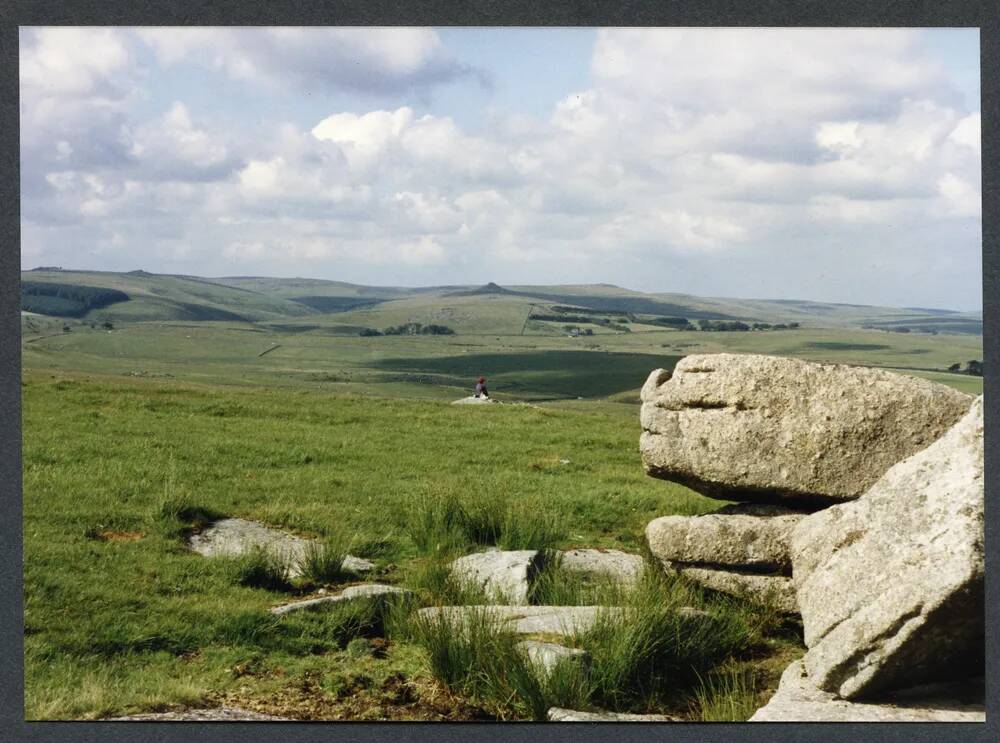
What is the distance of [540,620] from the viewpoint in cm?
743

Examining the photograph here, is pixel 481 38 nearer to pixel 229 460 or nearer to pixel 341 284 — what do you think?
pixel 229 460

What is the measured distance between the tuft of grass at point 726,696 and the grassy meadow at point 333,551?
0.02 m

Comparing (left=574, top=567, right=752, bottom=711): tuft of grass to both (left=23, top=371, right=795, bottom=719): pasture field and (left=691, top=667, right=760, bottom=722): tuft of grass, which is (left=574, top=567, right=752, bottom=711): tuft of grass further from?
(left=23, top=371, right=795, bottom=719): pasture field

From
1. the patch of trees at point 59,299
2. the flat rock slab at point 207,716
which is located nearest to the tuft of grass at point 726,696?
the flat rock slab at point 207,716

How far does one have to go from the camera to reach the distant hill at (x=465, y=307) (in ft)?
218

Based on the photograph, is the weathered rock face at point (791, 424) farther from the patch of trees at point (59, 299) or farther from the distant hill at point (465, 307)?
the distant hill at point (465, 307)

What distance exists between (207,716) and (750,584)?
4.62 metres

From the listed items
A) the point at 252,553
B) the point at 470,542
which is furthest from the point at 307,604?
the point at 470,542

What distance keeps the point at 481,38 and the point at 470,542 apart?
5.03m

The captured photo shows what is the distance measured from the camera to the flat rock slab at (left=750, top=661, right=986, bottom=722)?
20.7ft

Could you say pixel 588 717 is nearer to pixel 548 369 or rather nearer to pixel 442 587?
pixel 442 587

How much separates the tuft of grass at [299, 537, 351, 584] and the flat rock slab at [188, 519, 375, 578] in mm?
72

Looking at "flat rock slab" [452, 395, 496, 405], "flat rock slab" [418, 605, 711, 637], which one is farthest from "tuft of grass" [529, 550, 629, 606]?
"flat rock slab" [452, 395, 496, 405]

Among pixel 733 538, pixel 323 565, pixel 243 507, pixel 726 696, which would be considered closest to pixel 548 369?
pixel 243 507
